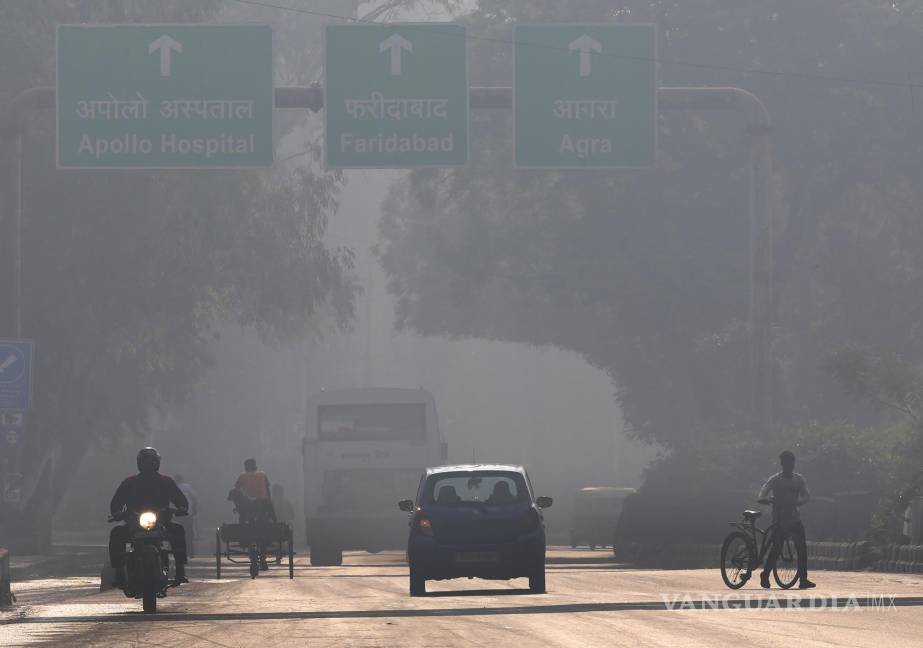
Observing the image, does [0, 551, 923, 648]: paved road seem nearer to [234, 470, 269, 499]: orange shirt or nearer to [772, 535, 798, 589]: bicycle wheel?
[772, 535, 798, 589]: bicycle wheel

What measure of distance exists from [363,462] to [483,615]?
2314cm

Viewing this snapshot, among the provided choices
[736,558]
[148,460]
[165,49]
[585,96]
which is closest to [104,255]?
[165,49]

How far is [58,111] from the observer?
100ft

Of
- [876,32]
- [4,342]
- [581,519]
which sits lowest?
[581,519]

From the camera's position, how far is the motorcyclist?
17234 millimetres

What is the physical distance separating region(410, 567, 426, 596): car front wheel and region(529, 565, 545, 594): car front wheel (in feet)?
3.97

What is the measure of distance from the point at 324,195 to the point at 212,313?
567 centimetres

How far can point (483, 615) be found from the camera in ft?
57.4

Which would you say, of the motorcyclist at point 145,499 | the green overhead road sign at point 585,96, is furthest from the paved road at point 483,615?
the green overhead road sign at point 585,96

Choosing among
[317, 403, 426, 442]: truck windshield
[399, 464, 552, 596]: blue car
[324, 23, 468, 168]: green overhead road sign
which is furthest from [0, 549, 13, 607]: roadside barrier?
[317, 403, 426, 442]: truck windshield

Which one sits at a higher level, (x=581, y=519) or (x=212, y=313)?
(x=212, y=313)

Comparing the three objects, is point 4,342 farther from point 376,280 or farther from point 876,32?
point 376,280

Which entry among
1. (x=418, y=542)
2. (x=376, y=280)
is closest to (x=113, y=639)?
(x=418, y=542)

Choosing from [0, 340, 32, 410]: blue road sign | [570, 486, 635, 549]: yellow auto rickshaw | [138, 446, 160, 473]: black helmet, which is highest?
[0, 340, 32, 410]: blue road sign
